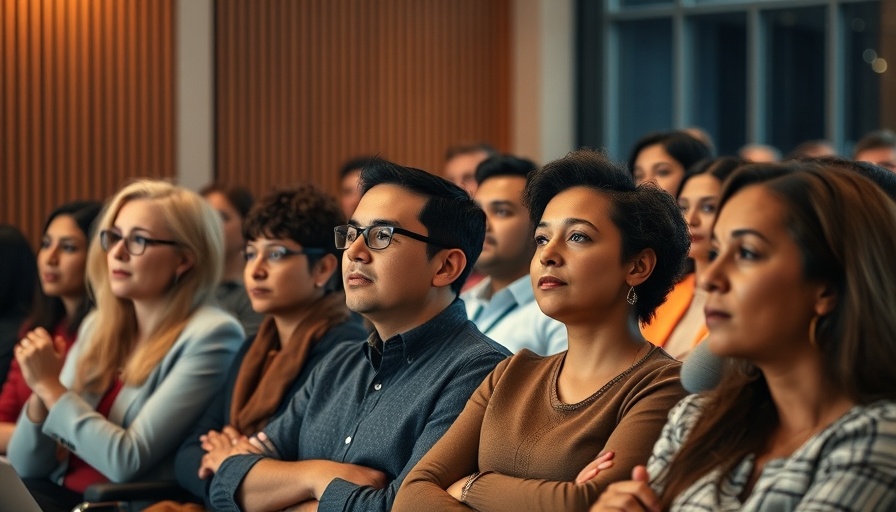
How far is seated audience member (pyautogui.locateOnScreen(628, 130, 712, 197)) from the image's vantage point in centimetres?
457

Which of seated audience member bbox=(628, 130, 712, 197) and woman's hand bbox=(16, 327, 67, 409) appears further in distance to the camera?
seated audience member bbox=(628, 130, 712, 197)

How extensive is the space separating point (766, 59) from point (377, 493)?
672cm

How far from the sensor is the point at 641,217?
2430mm

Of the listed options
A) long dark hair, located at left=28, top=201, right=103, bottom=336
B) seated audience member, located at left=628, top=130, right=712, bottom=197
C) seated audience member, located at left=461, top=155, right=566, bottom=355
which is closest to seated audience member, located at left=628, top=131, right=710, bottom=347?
seated audience member, located at left=628, top=130, right=712, bottom=197

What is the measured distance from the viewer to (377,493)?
263 cm

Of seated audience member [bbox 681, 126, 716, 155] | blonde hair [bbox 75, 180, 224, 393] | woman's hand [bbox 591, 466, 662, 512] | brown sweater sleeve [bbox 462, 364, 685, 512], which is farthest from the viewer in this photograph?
seated audience member [bbox 681, 126, 716, 155]

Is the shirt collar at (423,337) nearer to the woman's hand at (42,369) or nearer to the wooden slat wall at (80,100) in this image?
the woman's hand at (42,369)

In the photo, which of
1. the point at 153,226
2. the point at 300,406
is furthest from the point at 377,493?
the point at 153,226

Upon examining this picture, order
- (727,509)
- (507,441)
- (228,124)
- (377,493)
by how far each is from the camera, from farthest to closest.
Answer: (228,124)
(377,493)
(507,441)
(727,509)

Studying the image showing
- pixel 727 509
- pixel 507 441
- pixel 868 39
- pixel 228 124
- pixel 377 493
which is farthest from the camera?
pixel 868 39

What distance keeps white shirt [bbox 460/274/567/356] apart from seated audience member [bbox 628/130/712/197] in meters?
0.87

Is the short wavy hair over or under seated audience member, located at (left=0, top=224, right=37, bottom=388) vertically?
over

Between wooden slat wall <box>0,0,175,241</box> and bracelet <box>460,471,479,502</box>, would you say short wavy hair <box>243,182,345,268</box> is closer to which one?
bracelet <box>460,471,479,502</box>

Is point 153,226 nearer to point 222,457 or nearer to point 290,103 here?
point 222,457
